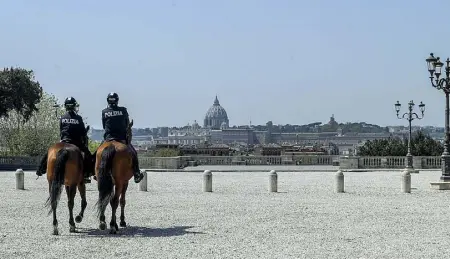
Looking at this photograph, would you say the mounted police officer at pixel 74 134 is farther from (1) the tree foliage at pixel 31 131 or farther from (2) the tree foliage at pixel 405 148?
(1) the tree foliage at pixel 31 131

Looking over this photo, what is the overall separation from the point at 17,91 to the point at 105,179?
167ft

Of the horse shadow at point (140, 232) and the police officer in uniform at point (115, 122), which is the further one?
the police officer in uniform at point (115, 122)

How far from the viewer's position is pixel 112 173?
52.7 feet

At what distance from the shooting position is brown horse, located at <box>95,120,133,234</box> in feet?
52.0

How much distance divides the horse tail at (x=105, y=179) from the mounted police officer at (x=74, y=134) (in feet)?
3.02

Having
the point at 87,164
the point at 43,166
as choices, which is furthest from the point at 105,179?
the point at 43,166

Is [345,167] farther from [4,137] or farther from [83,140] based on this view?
[83,140]

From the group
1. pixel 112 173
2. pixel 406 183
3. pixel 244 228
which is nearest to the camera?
pixel 112 173

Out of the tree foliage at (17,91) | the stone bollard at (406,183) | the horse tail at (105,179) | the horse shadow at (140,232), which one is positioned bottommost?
the horse shadow at (140,232)

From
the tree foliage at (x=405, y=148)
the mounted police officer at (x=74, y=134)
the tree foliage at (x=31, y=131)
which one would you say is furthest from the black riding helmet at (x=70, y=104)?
the tree foliage at (x=31, y=131)

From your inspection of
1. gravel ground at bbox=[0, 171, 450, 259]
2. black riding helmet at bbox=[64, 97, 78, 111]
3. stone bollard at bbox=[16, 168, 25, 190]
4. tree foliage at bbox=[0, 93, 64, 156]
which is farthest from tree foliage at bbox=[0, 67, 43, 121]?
black riding helmet at bbox=[64, 97, 78, 111]

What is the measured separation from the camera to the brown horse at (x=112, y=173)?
15.9 metres

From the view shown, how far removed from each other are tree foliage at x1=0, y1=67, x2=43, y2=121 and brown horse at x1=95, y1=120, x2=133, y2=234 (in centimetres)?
5009

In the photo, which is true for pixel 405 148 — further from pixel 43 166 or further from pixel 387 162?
pixel 43 166
